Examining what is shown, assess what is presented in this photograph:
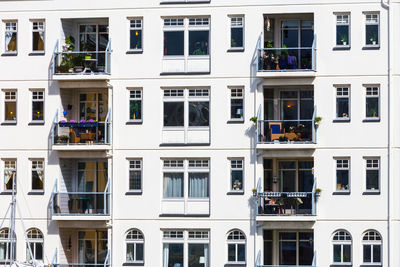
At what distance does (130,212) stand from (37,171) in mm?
4402

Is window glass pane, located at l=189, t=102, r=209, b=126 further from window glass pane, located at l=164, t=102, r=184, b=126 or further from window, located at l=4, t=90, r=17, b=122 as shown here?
window, located at l=4, t=90, r=17, b=122

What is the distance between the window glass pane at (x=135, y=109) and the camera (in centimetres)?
4806

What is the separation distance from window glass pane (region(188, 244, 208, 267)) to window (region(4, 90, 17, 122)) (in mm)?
9406

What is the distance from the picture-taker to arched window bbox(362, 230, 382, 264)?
46344mm

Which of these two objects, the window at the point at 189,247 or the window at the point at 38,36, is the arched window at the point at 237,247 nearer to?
the window at the point at 189,247

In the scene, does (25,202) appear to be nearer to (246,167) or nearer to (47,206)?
(47,206)

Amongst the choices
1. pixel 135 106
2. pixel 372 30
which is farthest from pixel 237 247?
pixel 372 30

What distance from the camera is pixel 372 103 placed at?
46.7 meters

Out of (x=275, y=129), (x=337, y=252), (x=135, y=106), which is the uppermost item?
(x=135, y=106)

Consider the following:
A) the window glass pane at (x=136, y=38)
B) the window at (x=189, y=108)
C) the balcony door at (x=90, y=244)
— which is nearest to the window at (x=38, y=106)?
the window glass pane at (x=136, y=38)

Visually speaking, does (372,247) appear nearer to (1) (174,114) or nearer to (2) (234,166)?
(2) (234,166)

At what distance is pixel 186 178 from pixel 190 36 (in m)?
5.93

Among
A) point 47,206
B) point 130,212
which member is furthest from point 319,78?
point 47,206

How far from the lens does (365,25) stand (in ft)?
154
